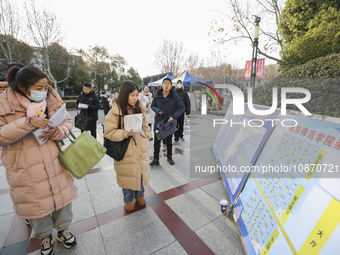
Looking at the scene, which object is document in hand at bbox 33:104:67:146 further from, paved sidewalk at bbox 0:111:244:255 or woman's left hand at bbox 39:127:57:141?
paved sidewalk at bbox 0:111:244:255

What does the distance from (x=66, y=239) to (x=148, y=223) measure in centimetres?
91

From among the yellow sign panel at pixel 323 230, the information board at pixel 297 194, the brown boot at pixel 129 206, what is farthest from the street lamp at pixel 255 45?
the yellow sign panel at pixel 323 230

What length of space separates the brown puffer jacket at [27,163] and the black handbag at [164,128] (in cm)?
206

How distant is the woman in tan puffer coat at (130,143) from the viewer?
6.82ft

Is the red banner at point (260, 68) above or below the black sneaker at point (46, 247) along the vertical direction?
above

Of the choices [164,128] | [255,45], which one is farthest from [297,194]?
[255,45]

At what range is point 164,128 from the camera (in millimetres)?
3561

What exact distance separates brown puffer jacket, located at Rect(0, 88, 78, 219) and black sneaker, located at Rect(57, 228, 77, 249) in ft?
1.39

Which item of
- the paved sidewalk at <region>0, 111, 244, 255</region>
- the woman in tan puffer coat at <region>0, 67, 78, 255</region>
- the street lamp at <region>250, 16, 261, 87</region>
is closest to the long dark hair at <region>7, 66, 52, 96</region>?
the woman in tan puffer coat at <region>0, 67, 78, 255</region>

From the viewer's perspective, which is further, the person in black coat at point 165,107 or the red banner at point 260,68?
the red banner at point 260,68

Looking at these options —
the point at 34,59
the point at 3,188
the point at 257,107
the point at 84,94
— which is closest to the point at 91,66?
the point at 34,59

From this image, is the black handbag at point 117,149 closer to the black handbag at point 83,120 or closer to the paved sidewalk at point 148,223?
the paved sidewalk at point 148,223

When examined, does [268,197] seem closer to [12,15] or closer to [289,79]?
[289,79]

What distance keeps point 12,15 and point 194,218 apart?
1943cm
